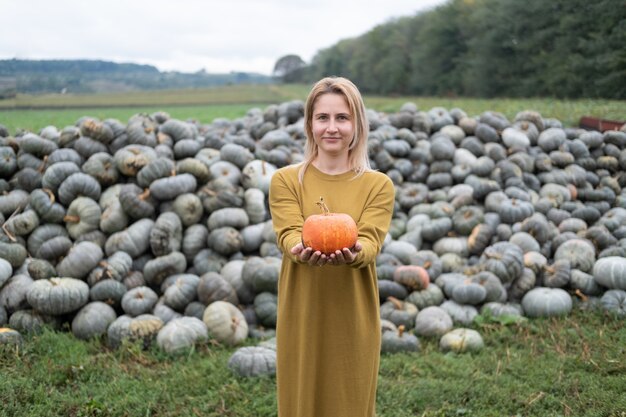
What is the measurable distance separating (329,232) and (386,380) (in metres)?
3.03

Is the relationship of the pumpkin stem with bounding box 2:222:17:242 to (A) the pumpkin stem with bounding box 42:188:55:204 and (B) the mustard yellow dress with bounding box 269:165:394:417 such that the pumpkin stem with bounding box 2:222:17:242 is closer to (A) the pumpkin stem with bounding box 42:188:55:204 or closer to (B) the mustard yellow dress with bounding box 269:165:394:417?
(A) the pumpkin stem with bounding box 42:188:55:204

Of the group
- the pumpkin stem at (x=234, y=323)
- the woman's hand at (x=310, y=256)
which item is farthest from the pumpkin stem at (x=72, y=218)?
the woman's hand at (x=310, y=256)

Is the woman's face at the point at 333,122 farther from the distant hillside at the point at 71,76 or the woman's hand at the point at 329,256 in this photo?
the distant hillside at the point at 71,76

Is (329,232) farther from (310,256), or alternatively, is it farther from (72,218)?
(72,218)

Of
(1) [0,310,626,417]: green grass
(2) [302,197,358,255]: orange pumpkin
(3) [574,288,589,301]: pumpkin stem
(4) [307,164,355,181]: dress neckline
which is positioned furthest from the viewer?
(3) [574,288,589,301]: pumpkin stem

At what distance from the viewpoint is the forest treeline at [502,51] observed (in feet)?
75.1

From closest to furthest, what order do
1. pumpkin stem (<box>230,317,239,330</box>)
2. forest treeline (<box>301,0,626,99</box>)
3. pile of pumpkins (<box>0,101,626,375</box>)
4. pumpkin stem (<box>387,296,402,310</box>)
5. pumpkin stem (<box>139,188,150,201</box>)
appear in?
pumpkin stem (<box>230,317,239,330</box>)
pile of pumpkins (<box>0,101,626,375</box>)
pumpkin stem (<box>387,296,402,310</box>)
pumpkin stem (<box>139,188,150,201</box>)
forest treeline (<box>301,0,626,99</box>)

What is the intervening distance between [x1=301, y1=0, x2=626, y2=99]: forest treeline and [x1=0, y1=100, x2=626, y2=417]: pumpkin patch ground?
606 inches

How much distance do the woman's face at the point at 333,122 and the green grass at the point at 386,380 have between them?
8.93 feet

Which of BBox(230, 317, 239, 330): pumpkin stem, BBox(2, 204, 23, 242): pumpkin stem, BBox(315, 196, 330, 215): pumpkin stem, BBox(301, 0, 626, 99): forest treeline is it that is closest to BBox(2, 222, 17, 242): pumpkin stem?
BBox(2, 204, 23, 242): pumpkin stem

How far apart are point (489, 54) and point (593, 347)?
32.7m

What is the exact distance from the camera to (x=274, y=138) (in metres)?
9.90

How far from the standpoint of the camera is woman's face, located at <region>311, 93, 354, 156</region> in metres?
2.79

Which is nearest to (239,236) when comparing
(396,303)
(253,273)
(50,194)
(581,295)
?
(253,273)
